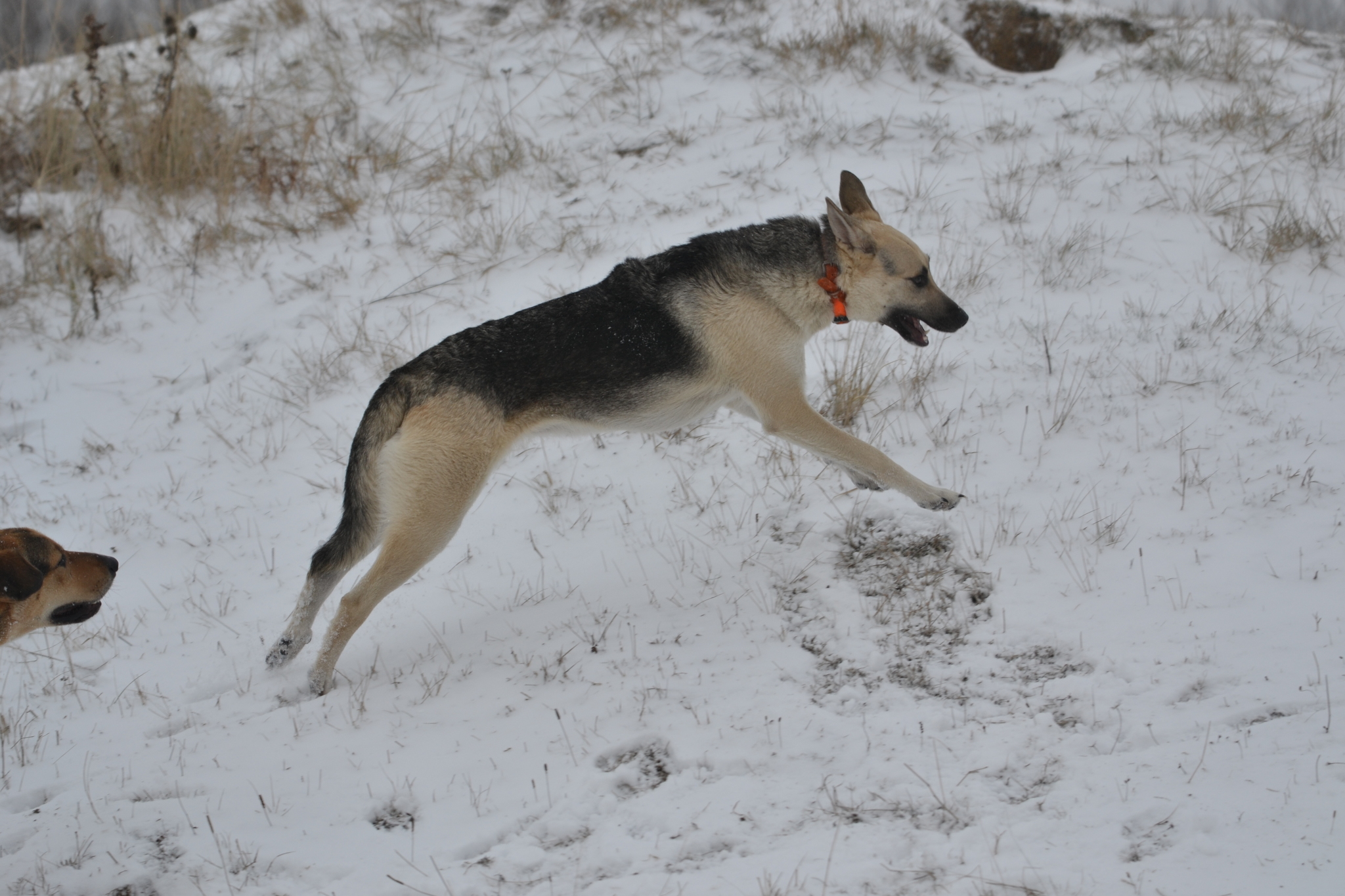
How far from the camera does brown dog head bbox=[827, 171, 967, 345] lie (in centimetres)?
458

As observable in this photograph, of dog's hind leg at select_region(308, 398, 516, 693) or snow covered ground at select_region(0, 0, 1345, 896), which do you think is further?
dog's hind leg at select_region(308, 398, 516, 693)

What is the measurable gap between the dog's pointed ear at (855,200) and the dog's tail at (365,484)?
248 cm

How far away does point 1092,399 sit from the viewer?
546cm

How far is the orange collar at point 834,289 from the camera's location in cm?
460

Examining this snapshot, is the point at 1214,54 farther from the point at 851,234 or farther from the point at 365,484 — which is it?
the point at 365,484

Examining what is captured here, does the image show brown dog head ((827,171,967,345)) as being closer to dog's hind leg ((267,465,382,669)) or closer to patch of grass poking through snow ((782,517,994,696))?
patch of grass poking through snow ((782,517,994,696))

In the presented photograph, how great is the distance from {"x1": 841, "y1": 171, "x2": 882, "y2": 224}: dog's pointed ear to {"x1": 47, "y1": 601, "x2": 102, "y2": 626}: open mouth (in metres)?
4.09

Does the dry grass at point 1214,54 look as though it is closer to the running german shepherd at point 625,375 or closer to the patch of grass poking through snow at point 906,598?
the running german shepherd at point 625,375

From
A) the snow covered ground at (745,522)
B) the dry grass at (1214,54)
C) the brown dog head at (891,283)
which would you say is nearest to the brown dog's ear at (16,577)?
the snow covered ground at (745,522)

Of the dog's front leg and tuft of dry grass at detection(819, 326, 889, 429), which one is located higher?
the dog's front leg

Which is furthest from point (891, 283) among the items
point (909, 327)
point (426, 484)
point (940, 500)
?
point (426, 484)

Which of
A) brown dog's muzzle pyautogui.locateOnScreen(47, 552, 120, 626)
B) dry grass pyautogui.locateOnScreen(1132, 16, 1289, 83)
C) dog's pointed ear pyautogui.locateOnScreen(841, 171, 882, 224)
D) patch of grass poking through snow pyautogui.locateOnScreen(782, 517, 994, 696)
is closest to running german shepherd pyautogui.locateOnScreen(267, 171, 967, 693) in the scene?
dog's pointed ear pyautogui.locateOnScreen(841, 171, 882, 224)

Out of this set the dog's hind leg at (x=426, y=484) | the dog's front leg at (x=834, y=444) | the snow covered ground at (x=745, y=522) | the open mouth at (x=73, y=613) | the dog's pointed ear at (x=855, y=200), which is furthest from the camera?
the dog's pointed ear at (x=855, y=200)

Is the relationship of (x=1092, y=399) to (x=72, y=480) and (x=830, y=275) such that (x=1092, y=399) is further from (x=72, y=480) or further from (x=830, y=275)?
(x=72, y=480)
